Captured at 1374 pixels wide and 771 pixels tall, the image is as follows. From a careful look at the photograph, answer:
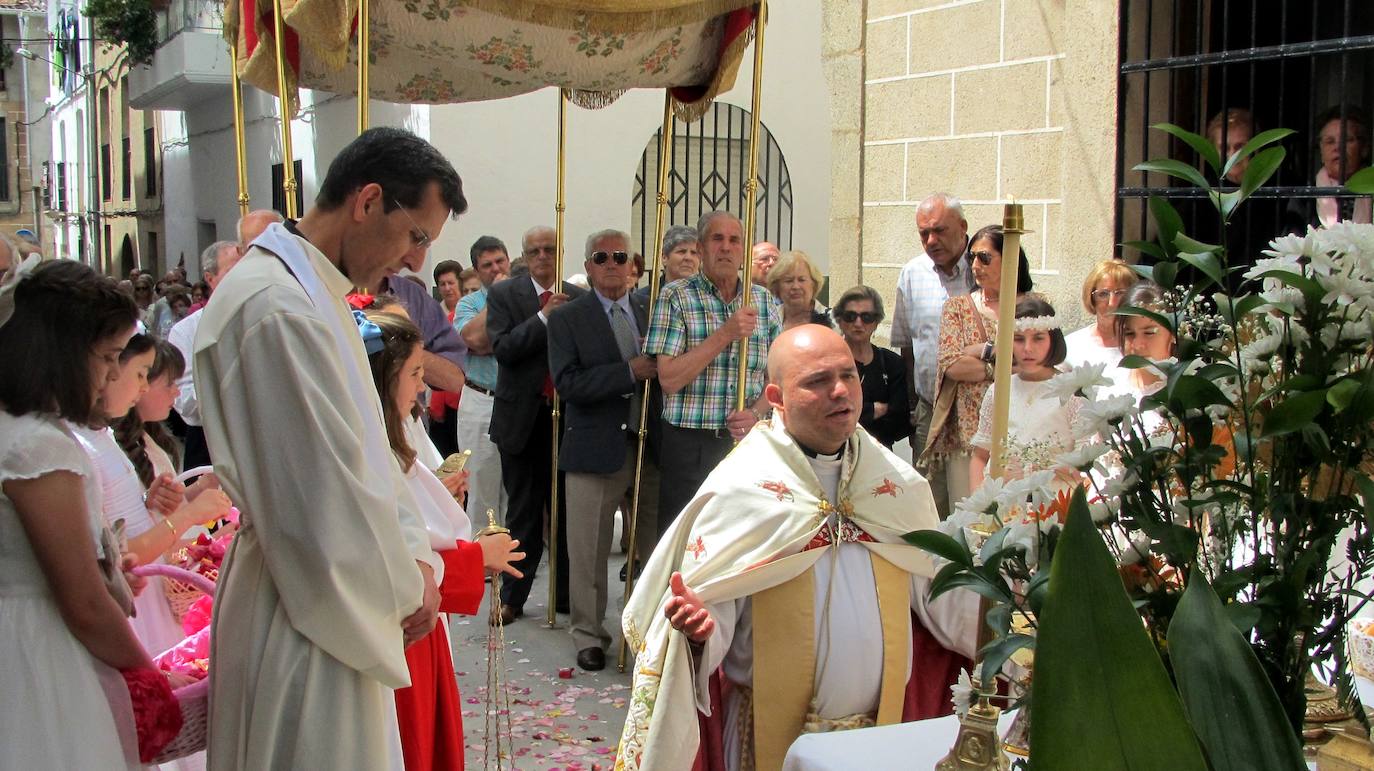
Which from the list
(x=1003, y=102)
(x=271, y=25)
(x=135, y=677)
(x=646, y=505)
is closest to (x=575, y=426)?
(x=646, y=505)

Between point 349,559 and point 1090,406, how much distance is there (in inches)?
52.1

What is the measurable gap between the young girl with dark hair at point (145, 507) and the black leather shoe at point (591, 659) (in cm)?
231

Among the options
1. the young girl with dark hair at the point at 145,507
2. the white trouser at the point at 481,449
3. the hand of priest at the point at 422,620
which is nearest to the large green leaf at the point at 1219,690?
the hand of priest at the point at 422,620

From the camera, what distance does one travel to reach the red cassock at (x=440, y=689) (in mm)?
3152

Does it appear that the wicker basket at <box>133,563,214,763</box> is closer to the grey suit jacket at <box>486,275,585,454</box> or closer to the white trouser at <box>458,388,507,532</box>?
the grey suit jacket at <box>486,275,585,454</box>

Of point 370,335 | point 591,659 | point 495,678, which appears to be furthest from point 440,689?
point 591,659

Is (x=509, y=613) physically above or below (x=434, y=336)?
below

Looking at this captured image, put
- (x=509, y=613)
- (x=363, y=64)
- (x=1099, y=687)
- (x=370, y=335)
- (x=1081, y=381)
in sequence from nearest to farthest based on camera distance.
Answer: (x=1099, y=687), (x=1081, y=381), (x=370, y=335), (x=363, y=64), (x=509, y=613)

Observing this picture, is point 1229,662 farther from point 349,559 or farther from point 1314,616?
point 349,559

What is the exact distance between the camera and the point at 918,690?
3414mm

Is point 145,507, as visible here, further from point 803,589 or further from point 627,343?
point 627,343

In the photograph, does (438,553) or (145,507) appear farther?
(145,507)

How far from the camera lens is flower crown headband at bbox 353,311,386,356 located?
318 centimetres

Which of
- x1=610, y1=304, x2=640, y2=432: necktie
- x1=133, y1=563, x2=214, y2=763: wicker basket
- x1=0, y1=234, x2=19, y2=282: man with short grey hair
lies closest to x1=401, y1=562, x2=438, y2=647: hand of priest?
x1=133, y1=563, x2=214, y2=763: wicker basket
